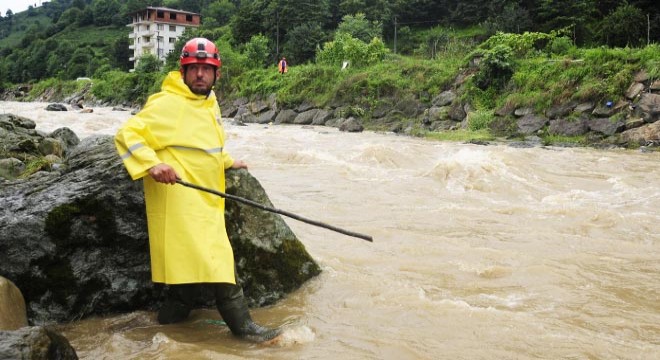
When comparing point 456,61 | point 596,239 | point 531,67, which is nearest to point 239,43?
point 456,61

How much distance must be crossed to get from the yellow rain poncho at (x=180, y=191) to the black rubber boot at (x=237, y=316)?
0.47 ft

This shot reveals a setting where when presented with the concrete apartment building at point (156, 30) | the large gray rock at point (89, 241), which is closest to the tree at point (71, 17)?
the concrete apartment building at point (156, 30)

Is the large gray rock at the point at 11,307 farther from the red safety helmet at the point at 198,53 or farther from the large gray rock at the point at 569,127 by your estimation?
the large gray rock at the point at 569,127

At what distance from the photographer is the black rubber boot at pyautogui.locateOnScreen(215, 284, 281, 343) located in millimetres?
3723

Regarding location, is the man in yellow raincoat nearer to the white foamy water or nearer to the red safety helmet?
the red safety helmet

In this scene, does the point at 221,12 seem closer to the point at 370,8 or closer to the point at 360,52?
the point at 370,8

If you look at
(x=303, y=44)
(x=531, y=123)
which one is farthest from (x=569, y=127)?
(x=303, y=44)

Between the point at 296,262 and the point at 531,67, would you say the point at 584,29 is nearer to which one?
the point at 531,67

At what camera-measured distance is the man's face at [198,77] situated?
12.0ft

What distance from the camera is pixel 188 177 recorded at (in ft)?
11.8

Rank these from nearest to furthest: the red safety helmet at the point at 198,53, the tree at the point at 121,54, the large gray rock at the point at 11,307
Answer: the large gray rock at the point at 11,307
the red safety helmet at the point at 198,53
the tree at the point at 121,54

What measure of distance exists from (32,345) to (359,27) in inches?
1731

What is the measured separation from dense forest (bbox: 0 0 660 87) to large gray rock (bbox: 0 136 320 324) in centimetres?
2551

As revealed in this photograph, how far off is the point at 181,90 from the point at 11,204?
1614mm
